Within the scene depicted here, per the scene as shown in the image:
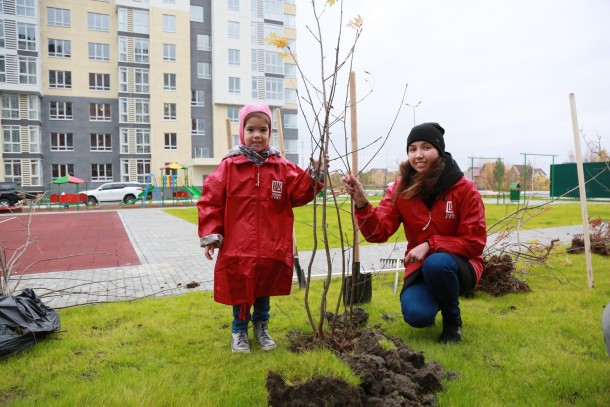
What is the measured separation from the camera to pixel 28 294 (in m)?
3.44

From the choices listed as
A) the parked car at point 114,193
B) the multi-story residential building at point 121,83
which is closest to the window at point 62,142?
the multi-story residential building at point 121,83

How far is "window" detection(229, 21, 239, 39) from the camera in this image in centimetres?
3825

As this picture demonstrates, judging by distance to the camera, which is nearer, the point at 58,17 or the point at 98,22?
the point at 58,17

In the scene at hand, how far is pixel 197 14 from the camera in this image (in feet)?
125

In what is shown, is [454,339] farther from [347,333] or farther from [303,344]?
[303,344]

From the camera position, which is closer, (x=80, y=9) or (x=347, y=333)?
(x=347, y=333)

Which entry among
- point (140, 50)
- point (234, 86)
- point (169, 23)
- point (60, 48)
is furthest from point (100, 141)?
point (234, 86)

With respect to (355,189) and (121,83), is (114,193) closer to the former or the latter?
(121,83)

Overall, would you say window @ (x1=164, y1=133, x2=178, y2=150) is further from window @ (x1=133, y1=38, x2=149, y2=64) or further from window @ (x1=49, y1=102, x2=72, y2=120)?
window @ (x1=49, y1=102, x2=72, y2=120)

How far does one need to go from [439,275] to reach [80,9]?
39.8 m

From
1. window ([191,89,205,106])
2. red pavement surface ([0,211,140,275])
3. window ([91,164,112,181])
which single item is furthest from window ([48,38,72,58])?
red pavement surface ([0,211,140,275])

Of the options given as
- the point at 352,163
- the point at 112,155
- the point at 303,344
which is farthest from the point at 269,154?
the point at 112,155

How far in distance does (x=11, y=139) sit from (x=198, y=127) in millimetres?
13899

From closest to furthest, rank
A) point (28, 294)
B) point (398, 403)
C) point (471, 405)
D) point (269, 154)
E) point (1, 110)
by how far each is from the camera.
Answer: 1. point (398, 403)
2. point (471, 405)
3. point (269, 154)
4. point (28, 294)
5. point (1, 110)
